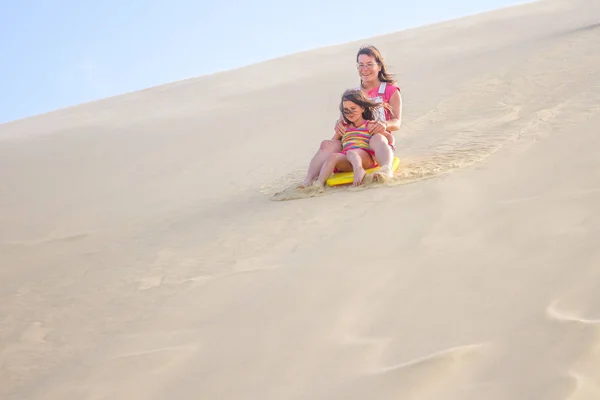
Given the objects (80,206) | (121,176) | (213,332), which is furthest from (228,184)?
(213,332)

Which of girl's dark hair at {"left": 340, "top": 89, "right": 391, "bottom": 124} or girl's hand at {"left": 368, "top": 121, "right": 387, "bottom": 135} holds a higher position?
girl's dark hair at {"left": 340, "top": 89, "right": 391, "bottom": 124}

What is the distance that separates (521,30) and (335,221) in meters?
9.16

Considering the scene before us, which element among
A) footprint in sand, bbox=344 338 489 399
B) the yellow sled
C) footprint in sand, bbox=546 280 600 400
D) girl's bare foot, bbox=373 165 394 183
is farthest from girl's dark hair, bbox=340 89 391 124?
footprint in sand, bbox=344 338 489 399

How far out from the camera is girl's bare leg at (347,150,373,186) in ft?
13.4

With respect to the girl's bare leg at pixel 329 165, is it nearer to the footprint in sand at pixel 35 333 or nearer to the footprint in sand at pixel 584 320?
the footprint in sand at pixel 35 333

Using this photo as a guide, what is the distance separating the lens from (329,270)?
2602mm

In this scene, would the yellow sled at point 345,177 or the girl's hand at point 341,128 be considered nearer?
the yellow sled at point 345,177

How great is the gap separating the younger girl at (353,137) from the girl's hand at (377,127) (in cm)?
2

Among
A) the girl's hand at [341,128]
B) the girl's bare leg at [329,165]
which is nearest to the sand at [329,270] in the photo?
the girl's bare leg at [329,165]

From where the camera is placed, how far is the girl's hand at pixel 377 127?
4363 millimetres

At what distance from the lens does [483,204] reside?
305 centimetres

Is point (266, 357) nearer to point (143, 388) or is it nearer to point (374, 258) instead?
point (143, 388)

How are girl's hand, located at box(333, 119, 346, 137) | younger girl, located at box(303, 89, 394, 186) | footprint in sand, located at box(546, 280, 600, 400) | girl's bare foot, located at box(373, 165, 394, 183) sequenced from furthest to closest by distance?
girl's hand, located at box(333, 119, 346, 137)
younger girl, located at box(303, 89, 394, 186)
girl's bare foot, located at box(373, 165, 394, 183)
footprint in sand, located at box(546, 280, 600, 400)

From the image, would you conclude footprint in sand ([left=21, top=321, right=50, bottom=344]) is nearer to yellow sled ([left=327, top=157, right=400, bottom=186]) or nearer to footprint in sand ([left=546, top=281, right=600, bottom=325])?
footprint in sand ([left=546, top=281, right=600, bottom=325])
